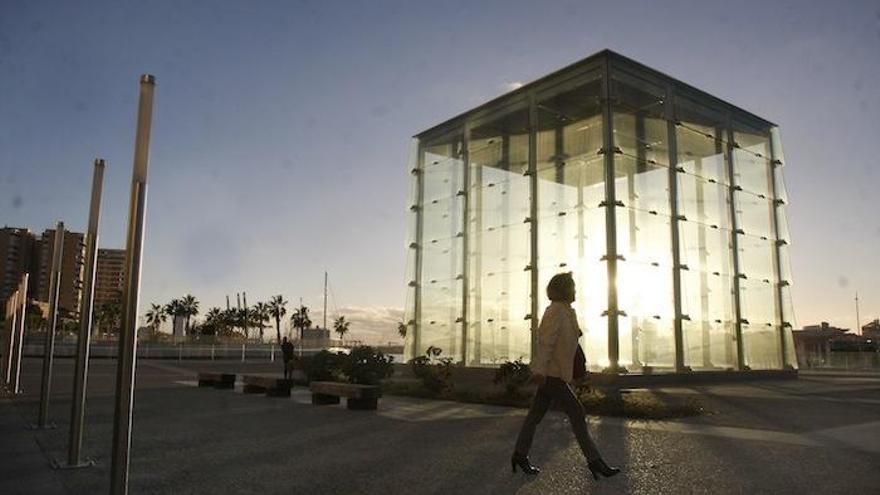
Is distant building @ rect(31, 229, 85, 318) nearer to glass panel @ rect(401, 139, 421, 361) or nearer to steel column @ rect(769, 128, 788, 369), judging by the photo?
glass panel @ rect(401, 139, 421, 361)

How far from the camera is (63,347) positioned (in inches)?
1935

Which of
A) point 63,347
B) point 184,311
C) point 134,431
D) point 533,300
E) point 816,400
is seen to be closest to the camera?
point 134,431

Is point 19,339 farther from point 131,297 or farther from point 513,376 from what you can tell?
point 131,297

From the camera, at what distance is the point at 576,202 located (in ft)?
70.9

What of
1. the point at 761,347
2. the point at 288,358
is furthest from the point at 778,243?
the point at 288,358

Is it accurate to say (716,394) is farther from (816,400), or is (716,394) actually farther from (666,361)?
(666,361)

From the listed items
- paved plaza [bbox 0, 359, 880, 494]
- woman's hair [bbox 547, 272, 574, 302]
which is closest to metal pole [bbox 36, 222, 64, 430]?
paved plaza [bbox 0, 359, 880, 494]

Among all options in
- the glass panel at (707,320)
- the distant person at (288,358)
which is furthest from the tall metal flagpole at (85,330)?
the glass panel at (707,320)

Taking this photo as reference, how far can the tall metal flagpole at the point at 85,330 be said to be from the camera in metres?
6.96

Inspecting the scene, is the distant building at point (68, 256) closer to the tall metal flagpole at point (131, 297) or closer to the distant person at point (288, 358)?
the tall metal flagpole at point (131, 297)

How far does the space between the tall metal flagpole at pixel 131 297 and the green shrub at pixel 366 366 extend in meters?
11.5

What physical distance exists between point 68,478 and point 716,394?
1527 cm

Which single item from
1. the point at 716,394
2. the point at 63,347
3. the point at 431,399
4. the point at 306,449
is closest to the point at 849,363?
the point at 716,394

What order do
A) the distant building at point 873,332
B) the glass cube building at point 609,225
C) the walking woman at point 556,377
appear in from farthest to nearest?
the distant building at point 873,332
the glass cube building at point 609,225
the walking woman at point 556,377
